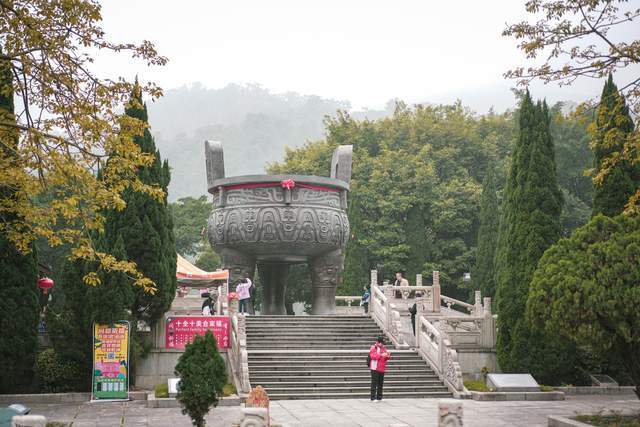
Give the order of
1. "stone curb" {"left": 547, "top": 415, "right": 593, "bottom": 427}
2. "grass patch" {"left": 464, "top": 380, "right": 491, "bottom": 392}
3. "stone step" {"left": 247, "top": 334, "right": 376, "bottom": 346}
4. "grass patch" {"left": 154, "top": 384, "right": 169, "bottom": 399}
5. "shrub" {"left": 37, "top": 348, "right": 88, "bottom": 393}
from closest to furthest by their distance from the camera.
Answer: "stone curb" {"left": 547, "top": 415, "right": 593, "bottom": 427}, "grass patch" {"left": 154, "top": 384, "right": 169, "bottom": 399}, "shrub" {"left": 37, "top": 348, "right": 88, "bottom": 393}, "grass patch" {"left": 464, "top": 380, "right": 491, "bottom": 392}, "stone step" {"left": 247, "top": 334, "right": 376, "bottom": 346}

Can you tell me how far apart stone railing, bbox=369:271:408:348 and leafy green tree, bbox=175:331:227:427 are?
900 centimetres

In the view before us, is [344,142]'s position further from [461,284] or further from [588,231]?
[588,231]

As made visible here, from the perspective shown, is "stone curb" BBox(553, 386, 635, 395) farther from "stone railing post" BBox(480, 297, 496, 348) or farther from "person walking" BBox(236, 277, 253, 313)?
"person walking" BBox(236, 277, 253, 313)

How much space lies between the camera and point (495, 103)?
640 ft

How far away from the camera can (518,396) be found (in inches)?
620

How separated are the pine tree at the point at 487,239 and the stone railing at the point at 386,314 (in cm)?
922

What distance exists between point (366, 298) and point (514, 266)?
6.20m

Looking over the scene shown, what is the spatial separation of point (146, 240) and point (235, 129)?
115093mm

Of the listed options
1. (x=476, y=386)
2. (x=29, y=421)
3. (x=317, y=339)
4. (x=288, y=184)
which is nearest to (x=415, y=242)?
(x=288, y=184)

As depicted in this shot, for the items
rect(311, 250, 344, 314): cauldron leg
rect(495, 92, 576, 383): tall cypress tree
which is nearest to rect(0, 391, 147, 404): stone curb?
rect(311, 250, 344, 314): cauldron leg

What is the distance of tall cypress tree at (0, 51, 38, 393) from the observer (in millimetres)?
14961

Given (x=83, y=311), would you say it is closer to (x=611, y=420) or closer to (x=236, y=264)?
(x=236, y=264)

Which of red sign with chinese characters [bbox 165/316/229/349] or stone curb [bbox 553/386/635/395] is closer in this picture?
stone curb [bbox 553/386/635/395]

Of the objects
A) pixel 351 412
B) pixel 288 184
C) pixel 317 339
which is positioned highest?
pixel 288 184
